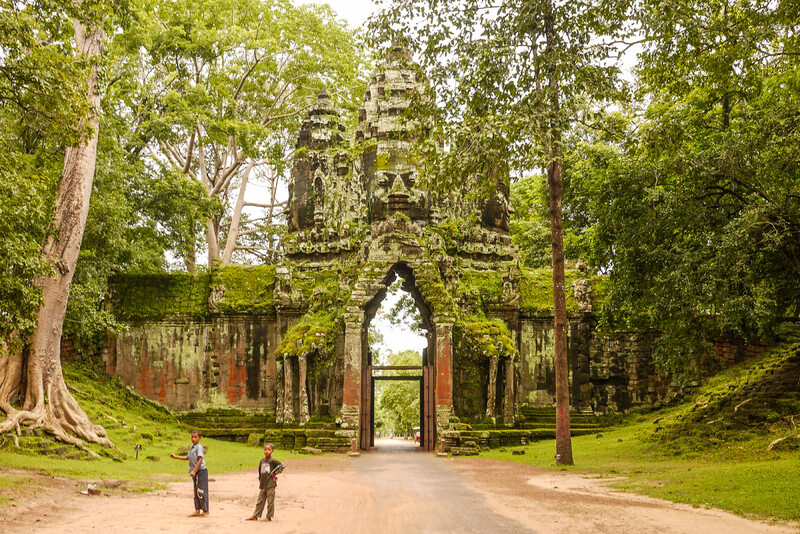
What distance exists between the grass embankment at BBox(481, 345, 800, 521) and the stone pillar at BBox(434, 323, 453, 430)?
1.92m

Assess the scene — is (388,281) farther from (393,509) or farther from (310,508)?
(393,509)

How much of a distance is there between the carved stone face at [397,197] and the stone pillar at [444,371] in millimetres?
4433

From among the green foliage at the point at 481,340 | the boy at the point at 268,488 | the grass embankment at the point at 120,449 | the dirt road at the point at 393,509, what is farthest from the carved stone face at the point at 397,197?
the boy at the point at 268,488

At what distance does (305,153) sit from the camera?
92.9ft

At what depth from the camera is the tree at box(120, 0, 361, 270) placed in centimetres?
2566

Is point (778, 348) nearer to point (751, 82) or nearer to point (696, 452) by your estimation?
point (696, 452)

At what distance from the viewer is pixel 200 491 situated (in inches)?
330

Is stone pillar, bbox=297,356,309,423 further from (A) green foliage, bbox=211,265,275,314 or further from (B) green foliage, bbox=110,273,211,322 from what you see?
(B) green foliage, bbox=110,273,211,322

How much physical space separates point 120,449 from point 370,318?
28.6 feet

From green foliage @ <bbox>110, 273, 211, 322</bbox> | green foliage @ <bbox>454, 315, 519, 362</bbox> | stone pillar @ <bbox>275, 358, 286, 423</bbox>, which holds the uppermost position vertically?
green foliage @ <bbox>110, 273, 211, 322</bbox>

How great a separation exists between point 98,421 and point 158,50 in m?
14.7

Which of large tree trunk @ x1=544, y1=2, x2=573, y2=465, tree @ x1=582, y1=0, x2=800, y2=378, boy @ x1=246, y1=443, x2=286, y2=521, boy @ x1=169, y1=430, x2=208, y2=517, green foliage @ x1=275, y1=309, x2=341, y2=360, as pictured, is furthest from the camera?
green foliage @ x1=275, y1=309, x2=341, y2=360

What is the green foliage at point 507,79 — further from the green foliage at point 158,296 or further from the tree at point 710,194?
the green foliage at point 158,296

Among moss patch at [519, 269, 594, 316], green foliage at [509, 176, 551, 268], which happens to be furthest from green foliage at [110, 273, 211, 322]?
green foliage at [509, 176, 551, 268]
